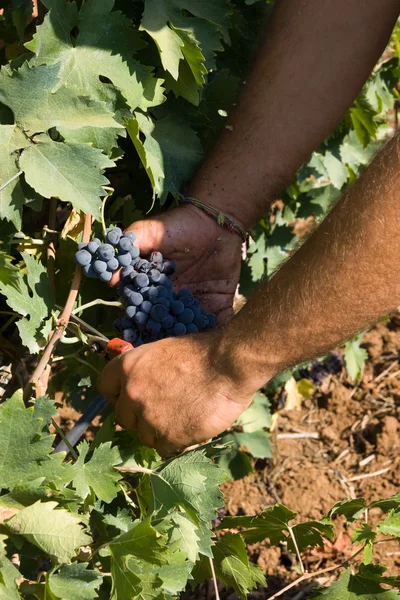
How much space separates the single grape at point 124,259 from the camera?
1.54 meters

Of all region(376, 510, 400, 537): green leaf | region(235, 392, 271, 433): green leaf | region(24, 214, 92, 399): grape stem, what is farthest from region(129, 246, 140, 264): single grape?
region(235, 392, 271, 433): green leaf

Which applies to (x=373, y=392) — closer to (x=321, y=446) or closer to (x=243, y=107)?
(x=321, y=446)

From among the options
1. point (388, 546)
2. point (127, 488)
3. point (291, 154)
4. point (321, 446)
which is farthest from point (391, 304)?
point (321, 446)

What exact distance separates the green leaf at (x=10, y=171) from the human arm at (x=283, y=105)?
0.47 m

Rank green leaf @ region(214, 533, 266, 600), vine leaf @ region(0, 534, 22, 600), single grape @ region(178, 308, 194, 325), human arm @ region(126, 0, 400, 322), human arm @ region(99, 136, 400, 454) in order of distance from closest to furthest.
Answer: vine leaf @ region(0, 534, 22, 600) → human arm @ region(99, 136, 400, 454) → single grape @ region(178, 308, 194, 325) → green leaf @ region(214, 533, 266, 600) → human arm @ region(126, 0, 400, 322)

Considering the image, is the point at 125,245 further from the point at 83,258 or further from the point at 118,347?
the point at 118,347

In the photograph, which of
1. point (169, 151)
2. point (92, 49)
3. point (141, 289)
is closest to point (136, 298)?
point (141, 289)

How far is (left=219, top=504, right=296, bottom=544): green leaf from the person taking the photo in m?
1.62

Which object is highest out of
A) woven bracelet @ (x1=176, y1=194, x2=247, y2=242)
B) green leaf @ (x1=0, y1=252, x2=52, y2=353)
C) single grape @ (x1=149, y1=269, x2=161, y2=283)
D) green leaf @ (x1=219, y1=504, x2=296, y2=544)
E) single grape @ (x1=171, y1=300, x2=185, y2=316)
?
woven bracelet @ (x1=176, y1=194, x2=247, y2=242)

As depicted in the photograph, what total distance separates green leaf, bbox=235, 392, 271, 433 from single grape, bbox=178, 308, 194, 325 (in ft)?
4.24

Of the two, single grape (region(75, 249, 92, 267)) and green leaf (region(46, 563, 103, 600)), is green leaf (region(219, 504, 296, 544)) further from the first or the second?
single grape (region(75, 249, 92, 267))

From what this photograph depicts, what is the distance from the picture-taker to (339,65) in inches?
73.7

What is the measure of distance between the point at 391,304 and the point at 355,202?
20cm

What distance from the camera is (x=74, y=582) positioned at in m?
1.29
